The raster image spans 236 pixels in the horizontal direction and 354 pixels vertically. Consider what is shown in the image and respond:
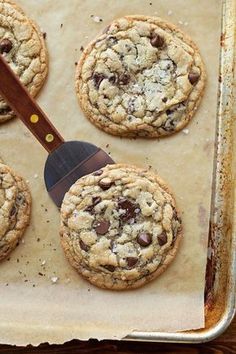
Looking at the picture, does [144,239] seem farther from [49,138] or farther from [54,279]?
[49,138]

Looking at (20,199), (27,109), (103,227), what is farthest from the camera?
(20,199)

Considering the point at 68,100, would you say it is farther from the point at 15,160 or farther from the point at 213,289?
the point at 213,289

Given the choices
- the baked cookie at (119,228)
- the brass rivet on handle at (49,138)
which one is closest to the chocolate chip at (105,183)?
the baked cookie at (119,228)

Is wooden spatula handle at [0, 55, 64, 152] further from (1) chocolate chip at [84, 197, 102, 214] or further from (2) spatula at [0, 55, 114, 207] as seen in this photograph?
(1) chocolate chip at [84, 197, 102, 214]

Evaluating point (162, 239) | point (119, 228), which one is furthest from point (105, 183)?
point (162, 239)

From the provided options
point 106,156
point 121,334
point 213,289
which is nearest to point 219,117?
point 106,156

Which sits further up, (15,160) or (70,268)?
(15,160)

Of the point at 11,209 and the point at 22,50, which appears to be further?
the point at 22,50
